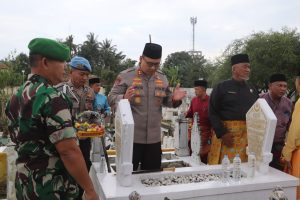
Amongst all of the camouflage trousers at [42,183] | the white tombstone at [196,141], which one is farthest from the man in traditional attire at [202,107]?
the camouflage trousers at [42,183]

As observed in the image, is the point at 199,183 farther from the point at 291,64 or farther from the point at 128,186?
the point at 291,64

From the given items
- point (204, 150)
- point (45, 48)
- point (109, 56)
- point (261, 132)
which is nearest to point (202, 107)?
point (204, 150)

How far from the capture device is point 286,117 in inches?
174

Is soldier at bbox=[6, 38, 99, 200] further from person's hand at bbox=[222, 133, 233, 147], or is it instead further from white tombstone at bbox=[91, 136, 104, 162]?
person's hand at bbox=[222, 133, 233, 147]

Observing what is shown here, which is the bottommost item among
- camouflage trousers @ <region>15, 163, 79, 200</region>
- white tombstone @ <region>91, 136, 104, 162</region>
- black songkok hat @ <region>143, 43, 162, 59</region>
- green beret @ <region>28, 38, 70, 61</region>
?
white tombstone @ <region>91, 136, 104, 162</region>

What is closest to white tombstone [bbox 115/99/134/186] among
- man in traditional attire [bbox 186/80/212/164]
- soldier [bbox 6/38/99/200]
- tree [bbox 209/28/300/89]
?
soldier [bbox 6/38/99/200]

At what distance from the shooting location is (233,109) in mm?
3984

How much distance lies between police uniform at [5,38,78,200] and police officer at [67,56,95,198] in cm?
146

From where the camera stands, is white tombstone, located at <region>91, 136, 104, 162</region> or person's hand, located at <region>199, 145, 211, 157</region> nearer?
white tombstone, located at <region>91, 136, 104, 162</region>

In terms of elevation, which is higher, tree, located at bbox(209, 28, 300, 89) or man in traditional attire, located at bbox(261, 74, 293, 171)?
tree, located at bbox(209, 28, 300, 89)

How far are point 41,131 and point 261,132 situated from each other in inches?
99.2

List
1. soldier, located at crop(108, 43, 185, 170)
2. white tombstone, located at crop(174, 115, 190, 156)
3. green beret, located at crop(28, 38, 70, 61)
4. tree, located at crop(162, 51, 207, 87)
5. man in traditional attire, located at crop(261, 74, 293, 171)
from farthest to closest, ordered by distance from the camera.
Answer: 1. tree, located at crop(162, 51, 207, 87)
2. white tombstone, located at crop(174, 115, 190, 156)
3. man in traditional attire, located at crop(261, 74, 293, 171)
4. soldier, located at crop(108, 43, 185, 170)
5. green beret, located at crop(28, 38, 70, 61)

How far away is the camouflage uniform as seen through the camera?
190 centimetres

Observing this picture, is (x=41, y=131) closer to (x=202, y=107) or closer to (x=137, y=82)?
(x=137, y=82)
